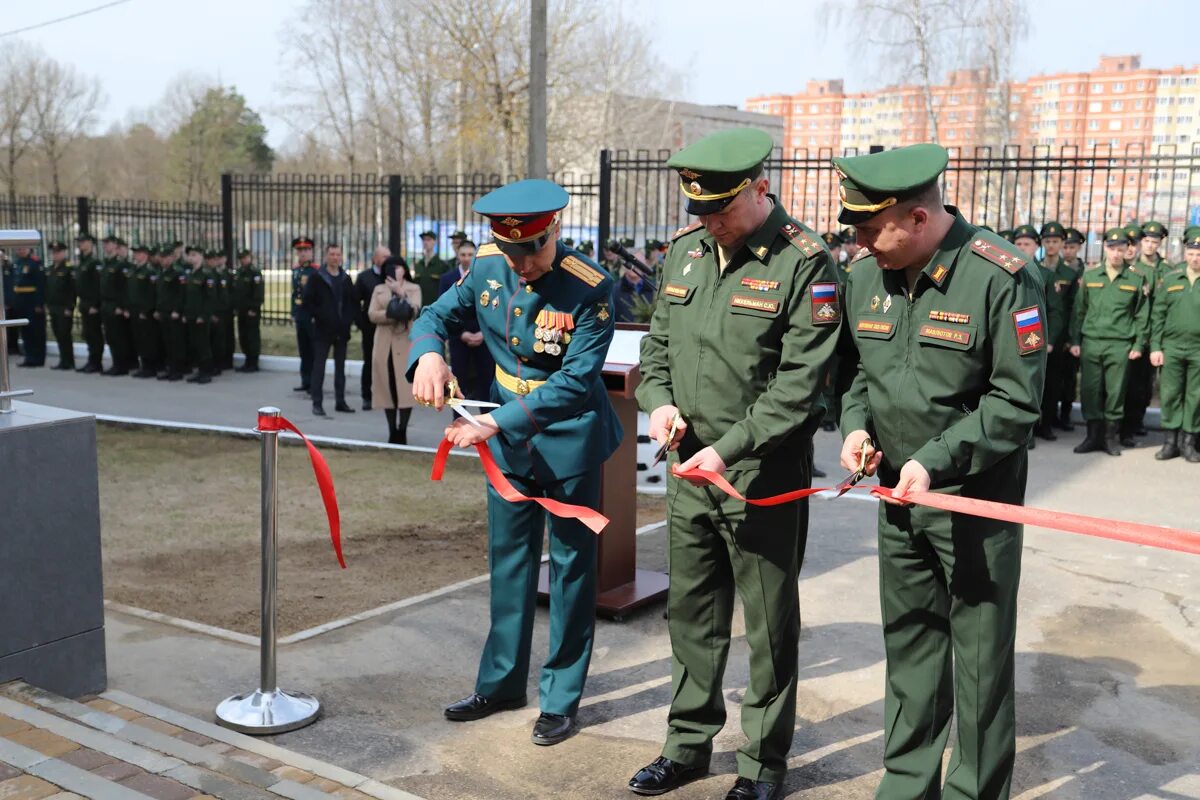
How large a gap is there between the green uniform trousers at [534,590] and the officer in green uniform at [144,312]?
42.2ft

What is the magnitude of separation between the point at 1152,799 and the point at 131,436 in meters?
9.56

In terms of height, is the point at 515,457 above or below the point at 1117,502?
above

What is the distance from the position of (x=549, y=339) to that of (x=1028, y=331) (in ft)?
5.88

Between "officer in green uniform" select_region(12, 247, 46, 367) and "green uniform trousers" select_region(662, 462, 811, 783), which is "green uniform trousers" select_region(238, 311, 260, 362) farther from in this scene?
"green uniform trousers" select_region(662, 462, 811, 783)

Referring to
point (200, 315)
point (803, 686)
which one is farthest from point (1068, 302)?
point (200, 315)

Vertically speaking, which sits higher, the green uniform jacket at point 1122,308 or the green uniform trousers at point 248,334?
the green uniform jacket at point 1122,308

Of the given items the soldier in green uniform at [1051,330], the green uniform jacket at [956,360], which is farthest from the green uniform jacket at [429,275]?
the green uniform jacket at [956,360]

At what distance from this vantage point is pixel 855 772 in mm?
4094

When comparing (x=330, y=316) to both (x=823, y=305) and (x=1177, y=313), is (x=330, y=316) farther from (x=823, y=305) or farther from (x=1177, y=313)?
(x=823, y=305)

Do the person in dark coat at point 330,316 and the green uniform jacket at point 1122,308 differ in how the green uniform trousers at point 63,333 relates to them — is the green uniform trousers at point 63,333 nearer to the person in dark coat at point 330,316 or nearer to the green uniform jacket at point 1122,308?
the person in dark coat at point 330,316

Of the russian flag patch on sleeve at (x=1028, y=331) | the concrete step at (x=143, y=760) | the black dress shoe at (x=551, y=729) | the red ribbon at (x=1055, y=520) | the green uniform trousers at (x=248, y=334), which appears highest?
the russian flag patch on sleeve at (x=1028, y=331)

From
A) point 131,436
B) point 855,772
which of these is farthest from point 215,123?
point 855,772

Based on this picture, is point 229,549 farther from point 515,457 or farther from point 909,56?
point 909,56

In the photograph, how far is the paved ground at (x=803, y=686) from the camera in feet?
13.3
